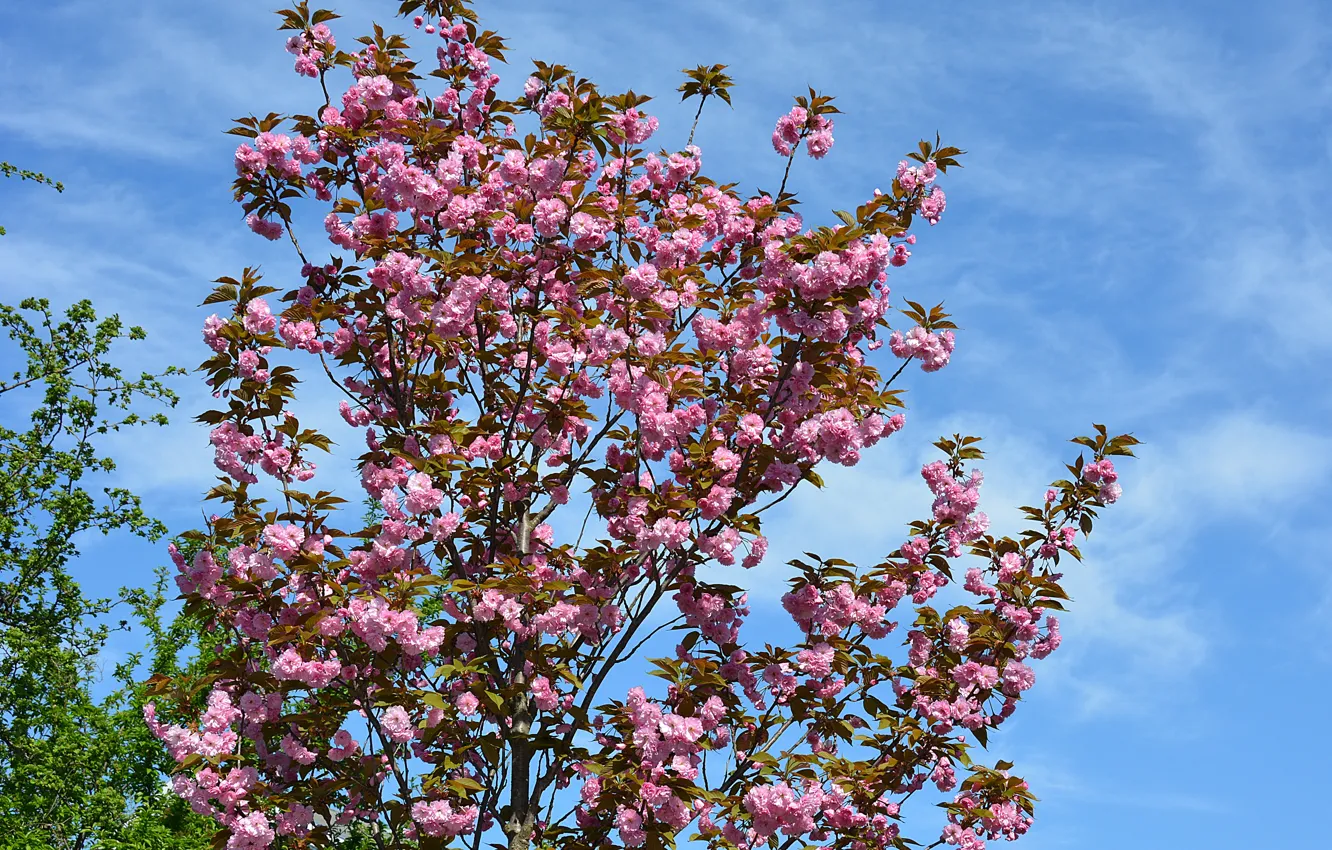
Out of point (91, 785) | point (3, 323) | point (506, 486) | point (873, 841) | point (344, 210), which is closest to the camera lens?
point (873, 841)

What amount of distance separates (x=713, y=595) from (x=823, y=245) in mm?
2294

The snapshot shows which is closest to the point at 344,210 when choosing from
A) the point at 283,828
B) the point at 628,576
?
the point at 628,576

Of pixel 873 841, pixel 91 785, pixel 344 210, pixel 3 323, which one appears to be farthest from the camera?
pixel 3 323

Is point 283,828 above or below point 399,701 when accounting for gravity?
below

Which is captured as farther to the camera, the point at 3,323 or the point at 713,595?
the point at 3,323

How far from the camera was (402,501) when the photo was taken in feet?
24.9

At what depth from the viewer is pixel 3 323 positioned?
24.8 metres

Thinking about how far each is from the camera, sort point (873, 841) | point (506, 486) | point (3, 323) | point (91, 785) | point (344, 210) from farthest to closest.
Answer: point (3, 323) → point (91, 785) → point (344, 210) → point (506, 486) → point (873, 841)

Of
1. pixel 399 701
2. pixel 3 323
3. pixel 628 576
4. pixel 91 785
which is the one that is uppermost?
pixel 3 323

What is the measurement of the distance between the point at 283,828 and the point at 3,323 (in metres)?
21.6

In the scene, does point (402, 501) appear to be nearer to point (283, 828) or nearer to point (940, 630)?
point (283, 828)

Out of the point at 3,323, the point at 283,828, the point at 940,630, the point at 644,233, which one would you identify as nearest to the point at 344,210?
the point at 644,233

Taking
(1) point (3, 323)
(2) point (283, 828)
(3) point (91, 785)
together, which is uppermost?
(1) point (3, 323)

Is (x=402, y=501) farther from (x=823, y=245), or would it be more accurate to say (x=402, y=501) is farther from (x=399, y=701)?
(x=823, y=245)
